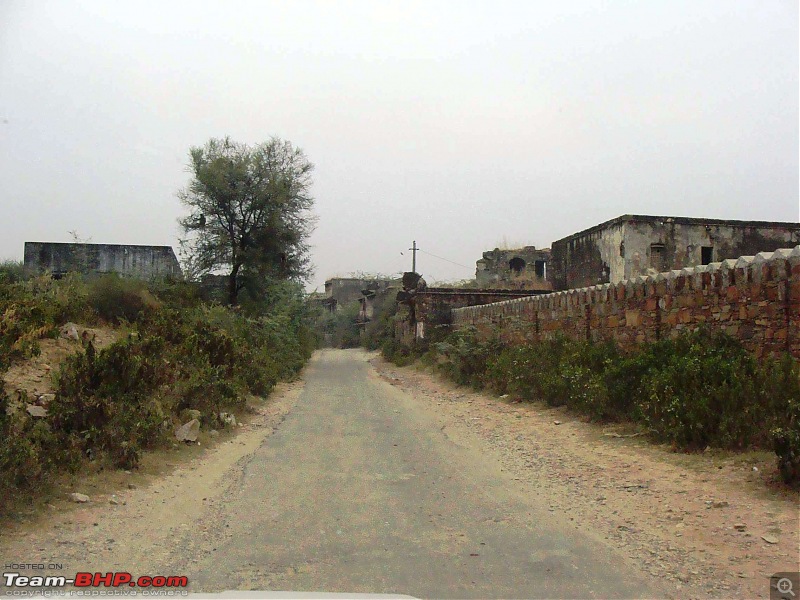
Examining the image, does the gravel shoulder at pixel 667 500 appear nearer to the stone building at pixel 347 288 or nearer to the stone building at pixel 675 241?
the stone building at pixel 675 241

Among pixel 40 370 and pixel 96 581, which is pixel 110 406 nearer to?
pixel 40 370

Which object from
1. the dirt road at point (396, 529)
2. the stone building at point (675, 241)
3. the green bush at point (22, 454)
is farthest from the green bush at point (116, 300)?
the stone building at point (675, 241)

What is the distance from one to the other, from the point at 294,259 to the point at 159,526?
21147 mm

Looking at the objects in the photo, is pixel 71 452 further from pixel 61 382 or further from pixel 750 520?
pixel 750 520

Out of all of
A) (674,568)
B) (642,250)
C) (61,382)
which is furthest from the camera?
(642,250)

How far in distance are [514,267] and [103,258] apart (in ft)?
86.6

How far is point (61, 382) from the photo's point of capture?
8.00m

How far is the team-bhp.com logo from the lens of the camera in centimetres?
411

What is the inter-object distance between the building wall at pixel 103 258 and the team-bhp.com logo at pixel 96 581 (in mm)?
23586

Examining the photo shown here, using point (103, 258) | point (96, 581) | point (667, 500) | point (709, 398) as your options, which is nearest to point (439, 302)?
point (103, 258)

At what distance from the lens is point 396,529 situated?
5.34 metres

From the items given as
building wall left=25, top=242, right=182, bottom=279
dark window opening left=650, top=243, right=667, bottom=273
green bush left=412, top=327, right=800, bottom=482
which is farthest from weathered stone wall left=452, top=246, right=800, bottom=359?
building wall left=25, top=242, right=182, bottom=279

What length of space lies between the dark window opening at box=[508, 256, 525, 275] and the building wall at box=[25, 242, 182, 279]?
2340cm

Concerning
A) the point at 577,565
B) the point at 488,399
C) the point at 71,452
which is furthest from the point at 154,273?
the point at 577,565
